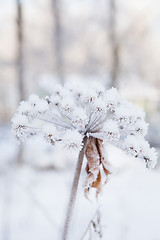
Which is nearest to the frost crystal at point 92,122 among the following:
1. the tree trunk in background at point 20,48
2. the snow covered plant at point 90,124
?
the snow covered plant at point 90,124

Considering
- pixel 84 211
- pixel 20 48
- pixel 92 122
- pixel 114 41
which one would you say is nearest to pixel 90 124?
A: pixel 92 122

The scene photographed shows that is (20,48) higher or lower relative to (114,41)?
lower

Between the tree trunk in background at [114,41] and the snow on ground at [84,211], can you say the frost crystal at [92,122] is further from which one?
the tree trunk in background at [114,41]

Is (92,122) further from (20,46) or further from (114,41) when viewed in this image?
(114,41)

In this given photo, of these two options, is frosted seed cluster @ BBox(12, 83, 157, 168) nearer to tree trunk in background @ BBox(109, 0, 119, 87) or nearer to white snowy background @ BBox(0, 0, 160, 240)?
white snowy background @ BBox(0, 0, 160, 240)

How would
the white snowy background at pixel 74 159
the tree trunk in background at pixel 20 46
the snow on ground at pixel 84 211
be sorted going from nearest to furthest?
1. the snow on ground at pixel 84 211
2. the white snowy background at pixel 74 159
3. the tree trunk in background at pixel 20 46

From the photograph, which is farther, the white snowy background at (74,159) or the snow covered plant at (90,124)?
the white snowy background at (74,159)

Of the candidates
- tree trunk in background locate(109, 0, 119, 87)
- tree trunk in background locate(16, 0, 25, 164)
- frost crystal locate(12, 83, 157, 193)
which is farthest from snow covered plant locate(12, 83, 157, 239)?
tree trunk in background locate(109, 0, 119, 87)
